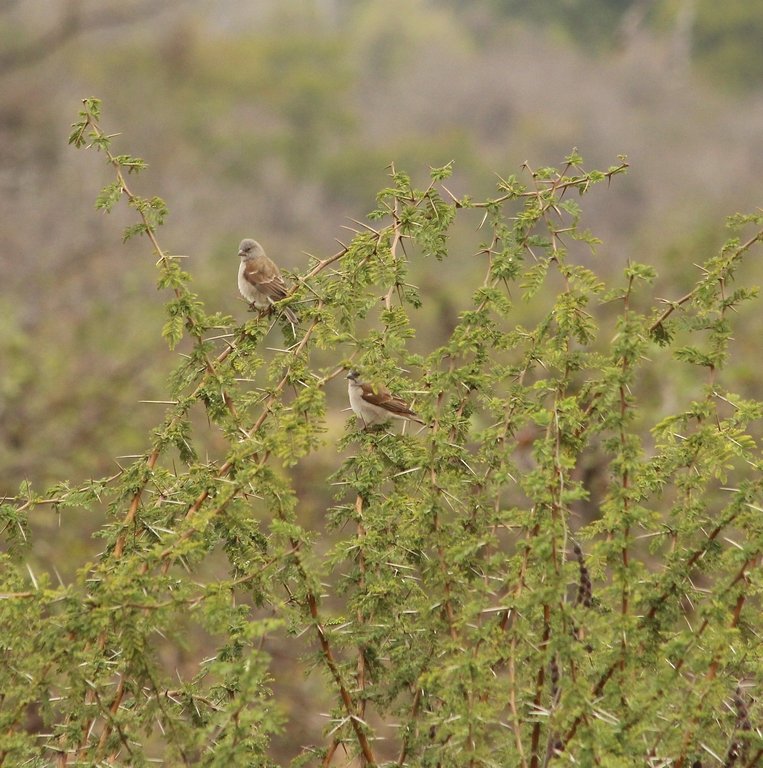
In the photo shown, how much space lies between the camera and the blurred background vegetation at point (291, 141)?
12.0 metres

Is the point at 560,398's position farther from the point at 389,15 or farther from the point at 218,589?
the point at 389,15

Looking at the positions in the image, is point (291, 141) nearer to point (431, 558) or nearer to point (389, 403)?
point (389, 403)

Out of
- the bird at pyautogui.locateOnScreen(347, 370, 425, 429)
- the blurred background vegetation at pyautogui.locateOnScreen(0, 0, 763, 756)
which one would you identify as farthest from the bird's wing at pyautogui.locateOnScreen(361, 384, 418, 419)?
the blurred background vegetation at pyautogui.locateOnScreen(0, 0, 763, 756)

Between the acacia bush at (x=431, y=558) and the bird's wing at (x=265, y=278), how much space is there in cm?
128

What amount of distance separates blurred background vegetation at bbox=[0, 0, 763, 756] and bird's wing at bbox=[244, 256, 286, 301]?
4.91m

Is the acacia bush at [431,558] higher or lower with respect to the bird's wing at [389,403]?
higher

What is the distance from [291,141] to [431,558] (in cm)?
3444

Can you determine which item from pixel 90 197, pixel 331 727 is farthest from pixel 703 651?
pixel 90 197

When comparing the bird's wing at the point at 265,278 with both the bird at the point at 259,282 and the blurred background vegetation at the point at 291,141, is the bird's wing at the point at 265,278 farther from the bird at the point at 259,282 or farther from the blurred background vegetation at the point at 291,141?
the blurred background vegetation at the point at 291,141

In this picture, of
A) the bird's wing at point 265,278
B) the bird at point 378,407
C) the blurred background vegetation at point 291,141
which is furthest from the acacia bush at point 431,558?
the blurred background vegetation at point 291,141

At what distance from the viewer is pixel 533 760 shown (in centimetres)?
282

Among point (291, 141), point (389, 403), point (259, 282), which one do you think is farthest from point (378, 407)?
point (291, 141)

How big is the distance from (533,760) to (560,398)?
928mm

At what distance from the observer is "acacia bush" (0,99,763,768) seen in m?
2.58
